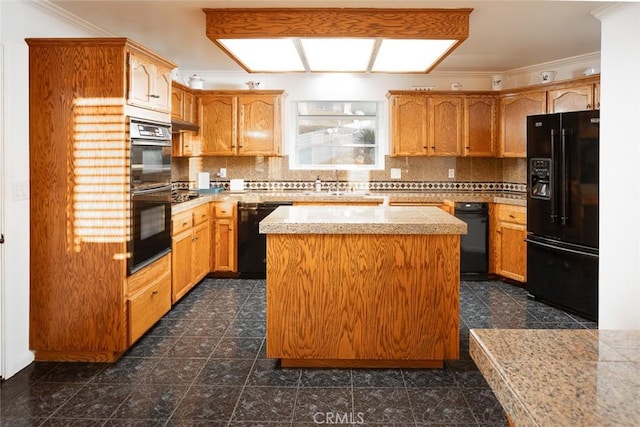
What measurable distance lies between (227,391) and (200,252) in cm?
255

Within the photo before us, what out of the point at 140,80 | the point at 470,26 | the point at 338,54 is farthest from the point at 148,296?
the point at 470,26

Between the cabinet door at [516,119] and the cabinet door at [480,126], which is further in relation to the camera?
the cabinet door at [480,126]

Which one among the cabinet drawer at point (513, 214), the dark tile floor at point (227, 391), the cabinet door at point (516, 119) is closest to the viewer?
the dark tile floor at point (227, 391)

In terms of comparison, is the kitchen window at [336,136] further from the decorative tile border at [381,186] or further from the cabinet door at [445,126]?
the cabinet door at [445,126]

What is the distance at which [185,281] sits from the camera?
4629mm

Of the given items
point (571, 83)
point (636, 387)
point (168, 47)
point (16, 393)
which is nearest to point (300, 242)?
point (16, 393)

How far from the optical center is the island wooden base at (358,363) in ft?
10.1

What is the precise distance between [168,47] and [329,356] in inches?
A: 139

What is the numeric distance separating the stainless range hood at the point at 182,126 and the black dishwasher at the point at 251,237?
100 centimetres

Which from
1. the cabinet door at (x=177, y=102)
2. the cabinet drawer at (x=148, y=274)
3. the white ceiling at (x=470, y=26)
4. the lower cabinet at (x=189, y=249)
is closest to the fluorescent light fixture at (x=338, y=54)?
the white ceiling at (x=470, y=26)

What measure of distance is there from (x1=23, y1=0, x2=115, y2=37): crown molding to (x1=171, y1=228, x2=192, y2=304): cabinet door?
188 cm

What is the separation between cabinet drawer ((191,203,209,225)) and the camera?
4.93m

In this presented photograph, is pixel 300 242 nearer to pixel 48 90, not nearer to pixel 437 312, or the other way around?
pixel 437 312

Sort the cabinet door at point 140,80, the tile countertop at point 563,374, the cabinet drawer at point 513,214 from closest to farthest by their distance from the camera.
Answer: the tile countertop at point 563,374 < the cabinet door at point 140,80 < the cabinet drawer at point 513,214
